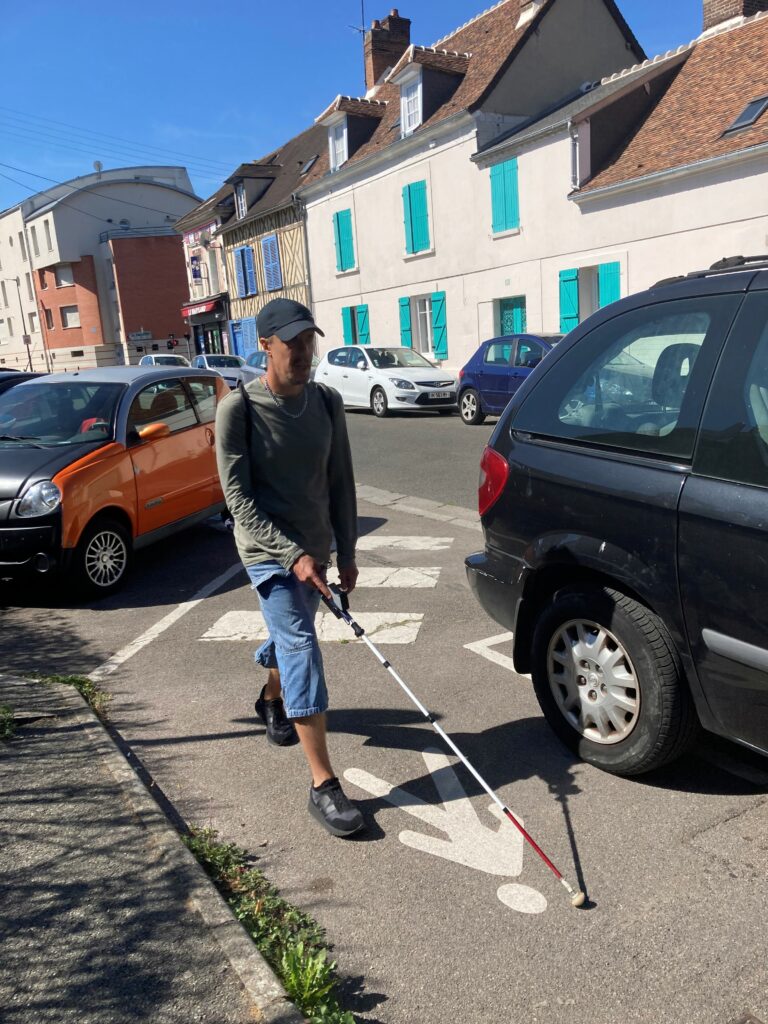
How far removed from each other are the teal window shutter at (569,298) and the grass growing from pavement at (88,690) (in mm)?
16741

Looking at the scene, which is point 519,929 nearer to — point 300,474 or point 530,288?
point 300,474

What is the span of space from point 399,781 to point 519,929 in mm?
1034

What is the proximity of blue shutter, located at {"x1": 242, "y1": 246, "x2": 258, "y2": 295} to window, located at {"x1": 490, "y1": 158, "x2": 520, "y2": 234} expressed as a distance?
629 inches

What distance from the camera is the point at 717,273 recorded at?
3127 millimetres

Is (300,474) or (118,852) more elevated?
A: (300,474)

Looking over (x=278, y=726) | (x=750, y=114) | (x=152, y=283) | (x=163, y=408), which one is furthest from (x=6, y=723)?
(x=152, y=283)

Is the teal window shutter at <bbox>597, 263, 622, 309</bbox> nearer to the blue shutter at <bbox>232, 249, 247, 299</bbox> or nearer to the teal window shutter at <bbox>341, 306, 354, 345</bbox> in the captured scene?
the teal window shutter at <bbox>341, 306, 354, 345</bbox>

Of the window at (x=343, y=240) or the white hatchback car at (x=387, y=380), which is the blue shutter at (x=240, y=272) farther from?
the white hatchback car at (x=387, y=380)

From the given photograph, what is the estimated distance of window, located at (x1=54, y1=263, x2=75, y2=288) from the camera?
50.6 m

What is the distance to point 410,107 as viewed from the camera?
25.4 meters

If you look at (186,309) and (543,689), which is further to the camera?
(186,309)

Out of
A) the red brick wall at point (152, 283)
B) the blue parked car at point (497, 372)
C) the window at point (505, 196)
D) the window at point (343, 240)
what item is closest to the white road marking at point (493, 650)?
the blue parked car at point (497, 372)

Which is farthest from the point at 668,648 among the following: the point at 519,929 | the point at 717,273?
the point at 717,273

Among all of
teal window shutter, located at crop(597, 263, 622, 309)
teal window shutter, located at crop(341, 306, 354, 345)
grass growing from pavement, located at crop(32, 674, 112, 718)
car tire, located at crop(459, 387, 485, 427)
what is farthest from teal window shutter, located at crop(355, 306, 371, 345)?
grass growing from pavement, located at crop(32, 674, 112, 718)
